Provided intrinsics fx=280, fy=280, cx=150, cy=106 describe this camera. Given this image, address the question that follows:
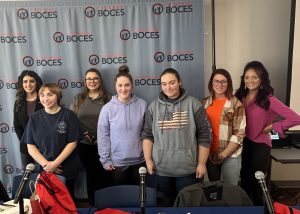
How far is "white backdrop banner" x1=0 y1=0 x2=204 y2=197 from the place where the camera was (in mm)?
3025

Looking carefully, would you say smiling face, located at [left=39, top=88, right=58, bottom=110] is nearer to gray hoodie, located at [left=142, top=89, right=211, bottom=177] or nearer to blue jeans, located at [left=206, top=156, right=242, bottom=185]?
gray hoodie, located at [left=142, top=89, right=211, bottom=177]

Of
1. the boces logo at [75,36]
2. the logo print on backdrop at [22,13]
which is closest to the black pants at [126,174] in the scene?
the boces logo at [75,36]

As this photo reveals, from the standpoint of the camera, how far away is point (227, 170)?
2.51 meters

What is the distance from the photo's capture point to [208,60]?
10.6 ft

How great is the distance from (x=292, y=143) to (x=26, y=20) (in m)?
3.26

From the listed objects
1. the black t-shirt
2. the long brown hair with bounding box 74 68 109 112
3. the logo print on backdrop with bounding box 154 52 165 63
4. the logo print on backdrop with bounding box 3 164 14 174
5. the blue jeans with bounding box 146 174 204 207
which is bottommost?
the logo print on backdrop with bounding box 3 164 14 174

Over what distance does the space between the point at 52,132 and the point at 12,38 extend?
1454 mm

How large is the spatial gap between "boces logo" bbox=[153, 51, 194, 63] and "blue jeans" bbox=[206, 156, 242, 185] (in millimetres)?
1162

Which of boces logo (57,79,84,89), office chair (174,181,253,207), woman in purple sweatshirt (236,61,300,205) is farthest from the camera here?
boces logo (57,79,84,89)

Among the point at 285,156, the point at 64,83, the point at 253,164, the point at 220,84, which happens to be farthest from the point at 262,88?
the point at 64,83

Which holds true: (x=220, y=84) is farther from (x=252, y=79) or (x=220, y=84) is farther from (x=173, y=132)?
(x=173, y=132)

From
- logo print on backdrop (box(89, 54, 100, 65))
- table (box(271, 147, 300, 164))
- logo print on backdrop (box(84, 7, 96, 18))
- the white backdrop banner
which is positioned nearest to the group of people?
table (box(271, 147, 300, 164))

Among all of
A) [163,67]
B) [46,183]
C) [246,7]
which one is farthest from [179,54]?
[46,183]

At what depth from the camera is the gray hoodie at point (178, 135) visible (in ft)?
7.25
